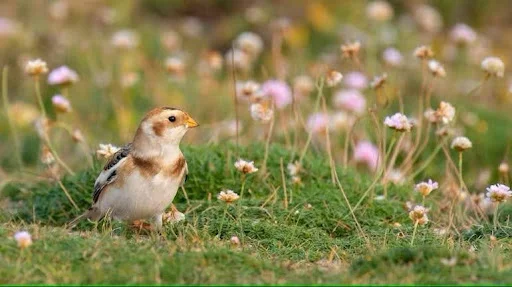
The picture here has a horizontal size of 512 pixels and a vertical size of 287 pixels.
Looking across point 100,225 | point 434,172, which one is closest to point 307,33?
point 434,172

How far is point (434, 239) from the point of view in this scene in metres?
5.57

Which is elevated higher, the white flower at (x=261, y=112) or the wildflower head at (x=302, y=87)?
the white flower at (x=261, y=112)

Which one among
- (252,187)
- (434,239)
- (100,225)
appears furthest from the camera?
(252,187)

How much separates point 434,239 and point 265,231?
86 centimetres

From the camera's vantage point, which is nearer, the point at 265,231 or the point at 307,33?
the point at 265,231

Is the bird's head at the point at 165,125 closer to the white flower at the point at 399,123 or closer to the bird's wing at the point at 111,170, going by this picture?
the bird's wing at the point at 111,170

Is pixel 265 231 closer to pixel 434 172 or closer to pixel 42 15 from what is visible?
pixel 434 172

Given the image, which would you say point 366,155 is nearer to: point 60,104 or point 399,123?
point 399,123

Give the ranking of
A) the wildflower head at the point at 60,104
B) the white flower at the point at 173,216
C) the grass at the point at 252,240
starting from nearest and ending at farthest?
the grass at the point at 252,240 → the white flower at the point at 173,216 → the wildflower head at the point at 60,104

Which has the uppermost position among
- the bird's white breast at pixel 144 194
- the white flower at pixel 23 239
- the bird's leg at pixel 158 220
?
the white flower at pixel 23 239

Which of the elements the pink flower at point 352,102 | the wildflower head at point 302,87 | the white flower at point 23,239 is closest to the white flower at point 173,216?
the white flower at point 23,239

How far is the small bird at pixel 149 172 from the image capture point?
218 inches

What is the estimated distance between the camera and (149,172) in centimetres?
554

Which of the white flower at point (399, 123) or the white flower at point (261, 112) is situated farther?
the white flower at point (261, 112)
